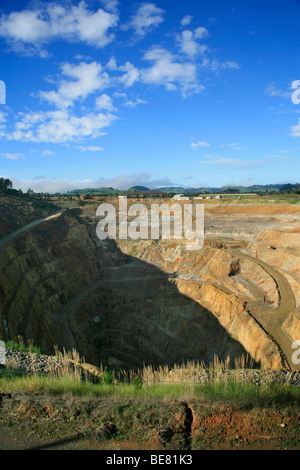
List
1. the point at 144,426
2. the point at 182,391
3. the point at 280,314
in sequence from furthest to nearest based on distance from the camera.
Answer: the point at 280,314 < the point at 182,391 < the point at 144,426

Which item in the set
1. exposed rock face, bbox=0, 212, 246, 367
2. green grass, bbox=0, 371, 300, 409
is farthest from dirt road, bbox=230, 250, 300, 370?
green grass, bbox=0, 371, 300, 409

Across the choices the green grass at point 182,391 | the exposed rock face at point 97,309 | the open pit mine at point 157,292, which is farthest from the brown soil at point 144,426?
the exposed rock face at point 97,309

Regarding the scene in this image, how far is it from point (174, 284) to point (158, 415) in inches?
1408

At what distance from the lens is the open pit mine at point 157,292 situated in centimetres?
2988

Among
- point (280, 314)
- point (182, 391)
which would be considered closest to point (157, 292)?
point (280, 314)

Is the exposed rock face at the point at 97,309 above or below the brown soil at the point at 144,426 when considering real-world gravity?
below

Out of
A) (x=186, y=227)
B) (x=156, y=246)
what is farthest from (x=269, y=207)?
(x=156, y=246)

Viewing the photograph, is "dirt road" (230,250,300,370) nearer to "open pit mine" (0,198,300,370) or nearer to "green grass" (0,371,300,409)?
"open pit mine" (0,198,300,370)

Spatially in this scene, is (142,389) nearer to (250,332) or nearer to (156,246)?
(250,332)

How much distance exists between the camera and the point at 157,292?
142 ft

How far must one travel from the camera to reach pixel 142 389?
10242mm

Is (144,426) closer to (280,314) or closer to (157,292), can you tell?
(280,314)

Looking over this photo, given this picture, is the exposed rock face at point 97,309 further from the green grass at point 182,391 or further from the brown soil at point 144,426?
the brown soil at point 144,426

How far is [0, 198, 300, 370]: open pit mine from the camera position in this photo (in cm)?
2988
